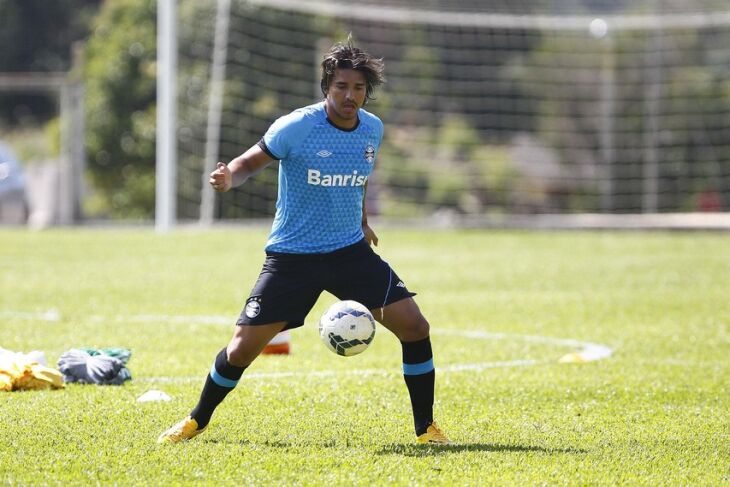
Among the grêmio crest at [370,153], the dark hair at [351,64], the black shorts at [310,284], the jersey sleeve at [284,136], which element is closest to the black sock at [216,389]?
the black shorts at [310,284]

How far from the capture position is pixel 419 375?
6.85m

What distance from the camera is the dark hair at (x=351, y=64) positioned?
21.8ft

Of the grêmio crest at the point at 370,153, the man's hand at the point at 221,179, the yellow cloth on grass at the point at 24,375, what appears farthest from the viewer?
the yellow cloth on grass at the point at 24,375

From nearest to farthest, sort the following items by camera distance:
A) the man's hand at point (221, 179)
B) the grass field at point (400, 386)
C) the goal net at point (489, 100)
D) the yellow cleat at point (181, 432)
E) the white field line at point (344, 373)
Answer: the grass field at point (400, 386), the man's hand at point (221, 179), the yellow cleat at point (181, 432), the white field line at point (344, 373), the goal net at point (489, 100)

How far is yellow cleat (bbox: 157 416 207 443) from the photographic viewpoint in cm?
657

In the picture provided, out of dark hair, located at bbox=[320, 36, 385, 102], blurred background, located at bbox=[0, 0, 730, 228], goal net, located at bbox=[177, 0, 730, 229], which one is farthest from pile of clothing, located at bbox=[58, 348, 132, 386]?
goal net, located at bbox=[177, 0, 730, 229]

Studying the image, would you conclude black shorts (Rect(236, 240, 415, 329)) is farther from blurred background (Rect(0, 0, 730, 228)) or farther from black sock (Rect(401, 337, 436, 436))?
blurred background (Rect(0, 0, 730, 228))

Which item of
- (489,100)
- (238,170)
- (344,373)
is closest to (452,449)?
(238,170)

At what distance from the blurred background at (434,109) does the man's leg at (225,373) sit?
684 inches

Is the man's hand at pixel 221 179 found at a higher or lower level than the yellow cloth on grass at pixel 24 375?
higher

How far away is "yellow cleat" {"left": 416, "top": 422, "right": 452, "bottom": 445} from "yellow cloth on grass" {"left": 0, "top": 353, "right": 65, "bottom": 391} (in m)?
2.65

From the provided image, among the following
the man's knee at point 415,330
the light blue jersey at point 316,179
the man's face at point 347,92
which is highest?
the man's face at point 347,92

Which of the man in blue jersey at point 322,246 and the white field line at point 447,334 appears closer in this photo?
the man in blue jersey at point 322,246

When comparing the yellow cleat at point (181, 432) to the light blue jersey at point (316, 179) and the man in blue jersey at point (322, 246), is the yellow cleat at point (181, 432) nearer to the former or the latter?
the man in blue jersey at point (322, 246)
